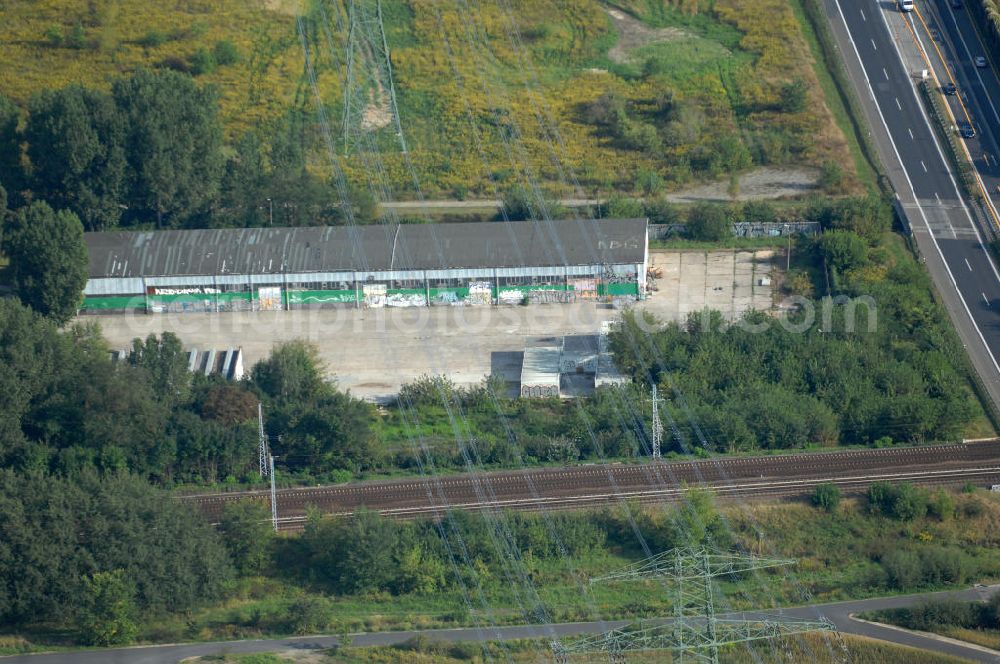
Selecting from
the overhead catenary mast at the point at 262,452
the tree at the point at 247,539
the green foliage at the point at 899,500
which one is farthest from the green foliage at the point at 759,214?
the tree at the point at 247,539

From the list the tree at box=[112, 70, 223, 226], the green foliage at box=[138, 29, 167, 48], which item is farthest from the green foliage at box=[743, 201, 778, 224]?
the green foliage at box=[138, 29, 167, 48]

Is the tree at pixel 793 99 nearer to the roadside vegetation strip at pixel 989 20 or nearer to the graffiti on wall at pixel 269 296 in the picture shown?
the roadside vegetation strip at pixel 989 20

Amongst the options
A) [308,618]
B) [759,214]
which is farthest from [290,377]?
[759,214]

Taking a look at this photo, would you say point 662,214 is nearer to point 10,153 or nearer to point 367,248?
point 367,248

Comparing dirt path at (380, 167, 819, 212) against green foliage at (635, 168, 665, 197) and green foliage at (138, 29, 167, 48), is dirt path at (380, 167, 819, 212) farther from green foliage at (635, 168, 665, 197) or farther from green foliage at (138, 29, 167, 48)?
green foliage at (138, 29, 167, 48)

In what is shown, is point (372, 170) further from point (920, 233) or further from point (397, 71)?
point (920, 233)
